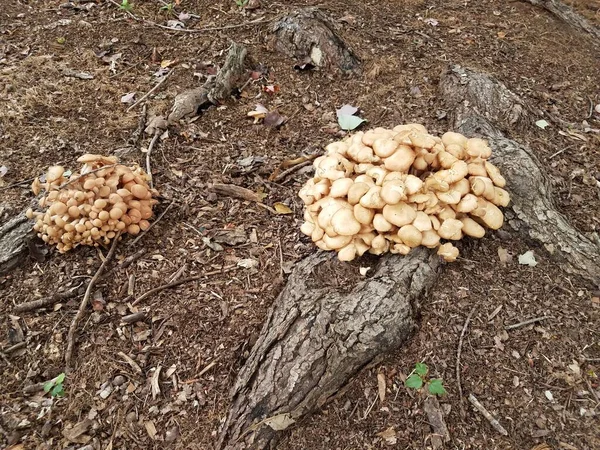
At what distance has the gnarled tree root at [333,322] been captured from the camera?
Answer: 2744 millimetres

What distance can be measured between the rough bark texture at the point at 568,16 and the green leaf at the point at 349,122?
321cm

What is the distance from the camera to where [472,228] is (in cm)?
317

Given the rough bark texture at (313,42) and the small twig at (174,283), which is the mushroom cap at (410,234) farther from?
the rough bark texture at (313,42)

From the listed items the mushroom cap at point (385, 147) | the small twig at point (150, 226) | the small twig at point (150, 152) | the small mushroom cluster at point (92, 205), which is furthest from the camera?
the small twig at point (150, 152)

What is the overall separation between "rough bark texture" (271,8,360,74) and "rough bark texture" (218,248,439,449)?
2669 mm

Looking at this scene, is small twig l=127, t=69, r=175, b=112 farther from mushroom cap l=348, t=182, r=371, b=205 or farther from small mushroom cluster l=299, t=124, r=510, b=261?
mushroom cap l=348, t=182, r=371, b=205

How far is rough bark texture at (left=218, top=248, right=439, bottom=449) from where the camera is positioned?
8.98ft

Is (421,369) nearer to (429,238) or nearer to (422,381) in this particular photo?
(422,381)

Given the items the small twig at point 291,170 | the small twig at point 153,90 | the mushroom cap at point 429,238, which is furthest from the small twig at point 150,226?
the mushroom cap at point 429,238

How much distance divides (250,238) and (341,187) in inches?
39.1

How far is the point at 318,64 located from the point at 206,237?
2431mm

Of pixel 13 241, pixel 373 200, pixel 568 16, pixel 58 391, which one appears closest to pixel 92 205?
pixel 13 241

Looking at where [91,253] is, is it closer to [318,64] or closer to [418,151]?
[418,151]

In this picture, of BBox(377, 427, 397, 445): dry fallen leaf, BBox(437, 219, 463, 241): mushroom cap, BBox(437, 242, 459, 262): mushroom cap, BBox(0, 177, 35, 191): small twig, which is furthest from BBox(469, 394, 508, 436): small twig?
BBox(0, 177, 35, 191): small twig
